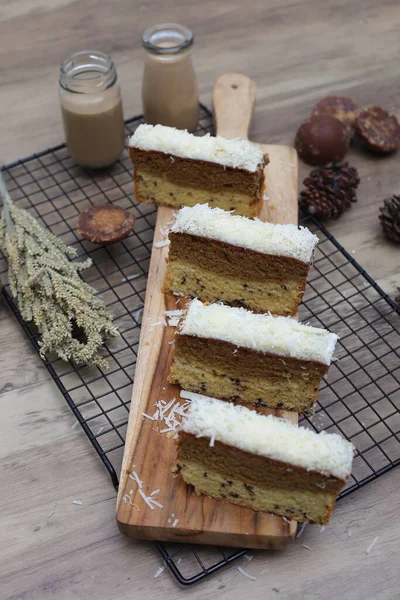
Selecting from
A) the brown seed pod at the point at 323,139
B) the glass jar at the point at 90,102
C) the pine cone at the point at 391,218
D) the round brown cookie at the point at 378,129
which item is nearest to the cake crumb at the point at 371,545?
the pine cone at the point at 391,218

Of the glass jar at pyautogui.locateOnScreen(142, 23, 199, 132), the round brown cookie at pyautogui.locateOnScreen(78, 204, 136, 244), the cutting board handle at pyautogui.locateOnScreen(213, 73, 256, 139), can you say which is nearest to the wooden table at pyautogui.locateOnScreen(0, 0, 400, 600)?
the cutting board handle at pyautogui.locateOnScreen(213, 73, 256, 139)

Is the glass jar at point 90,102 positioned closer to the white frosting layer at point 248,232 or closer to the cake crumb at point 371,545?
the white frosting layer at point 248,232

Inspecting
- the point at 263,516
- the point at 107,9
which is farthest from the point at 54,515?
the point at 107,9

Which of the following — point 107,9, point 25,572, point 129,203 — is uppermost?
point 107,9

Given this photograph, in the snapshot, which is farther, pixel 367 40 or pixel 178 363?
pixel 367 40

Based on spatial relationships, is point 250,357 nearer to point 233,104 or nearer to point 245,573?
point 245,573

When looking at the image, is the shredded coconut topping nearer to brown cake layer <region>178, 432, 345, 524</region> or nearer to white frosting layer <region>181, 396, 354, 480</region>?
brown cake layer <region>178, 432, 345, 524</region>

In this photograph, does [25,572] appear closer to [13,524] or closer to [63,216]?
[13,524]

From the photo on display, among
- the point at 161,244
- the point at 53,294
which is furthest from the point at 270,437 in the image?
the point at 161,244
